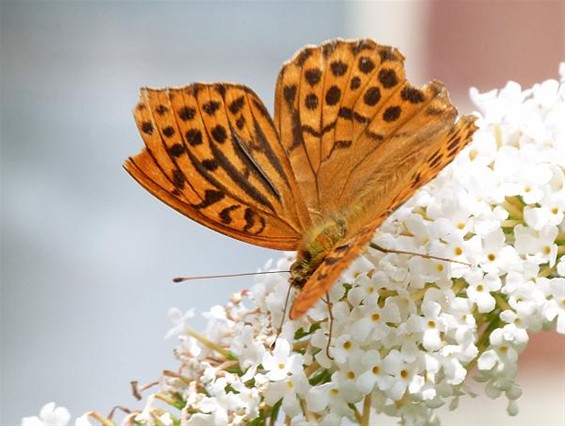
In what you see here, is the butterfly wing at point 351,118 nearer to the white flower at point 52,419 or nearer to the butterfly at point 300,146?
the butterfly at point 300,146

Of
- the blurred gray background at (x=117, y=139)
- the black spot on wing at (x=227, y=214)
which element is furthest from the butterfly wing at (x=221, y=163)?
the blurred gray background at (x=117, y=139)

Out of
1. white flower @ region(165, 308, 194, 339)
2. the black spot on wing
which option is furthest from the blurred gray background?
the black spot on wing

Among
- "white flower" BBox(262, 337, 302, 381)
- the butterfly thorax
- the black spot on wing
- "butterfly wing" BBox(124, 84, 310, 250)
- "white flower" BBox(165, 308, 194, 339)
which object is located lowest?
"white flower" BBox(262, 337, 302, 381)

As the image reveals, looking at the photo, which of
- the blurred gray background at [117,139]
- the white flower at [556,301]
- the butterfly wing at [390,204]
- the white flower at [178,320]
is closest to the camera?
the butterfly wing at [390,204]

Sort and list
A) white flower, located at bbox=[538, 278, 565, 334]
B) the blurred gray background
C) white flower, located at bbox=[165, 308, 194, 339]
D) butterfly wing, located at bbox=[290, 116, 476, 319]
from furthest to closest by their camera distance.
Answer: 1. the blurred gray background
2. white flower, located at bbox=[165, 308, 194, 339]
3. white flower, located at bbox=[538, 278, 565, 334]
4. butterfly wing, located at bbox=[290, 116, 476, 319]

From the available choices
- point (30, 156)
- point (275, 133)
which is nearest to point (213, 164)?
point (275, 133)

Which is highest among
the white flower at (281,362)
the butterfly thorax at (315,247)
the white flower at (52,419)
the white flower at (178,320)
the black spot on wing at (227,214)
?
the black spot on wing at (227,214)

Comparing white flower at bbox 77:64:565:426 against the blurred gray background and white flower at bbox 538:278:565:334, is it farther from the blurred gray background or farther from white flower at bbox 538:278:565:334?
the blurred gray background

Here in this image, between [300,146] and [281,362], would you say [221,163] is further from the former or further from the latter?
[281,362]

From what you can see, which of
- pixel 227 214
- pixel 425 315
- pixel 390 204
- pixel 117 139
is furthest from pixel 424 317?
pixel 117 139
